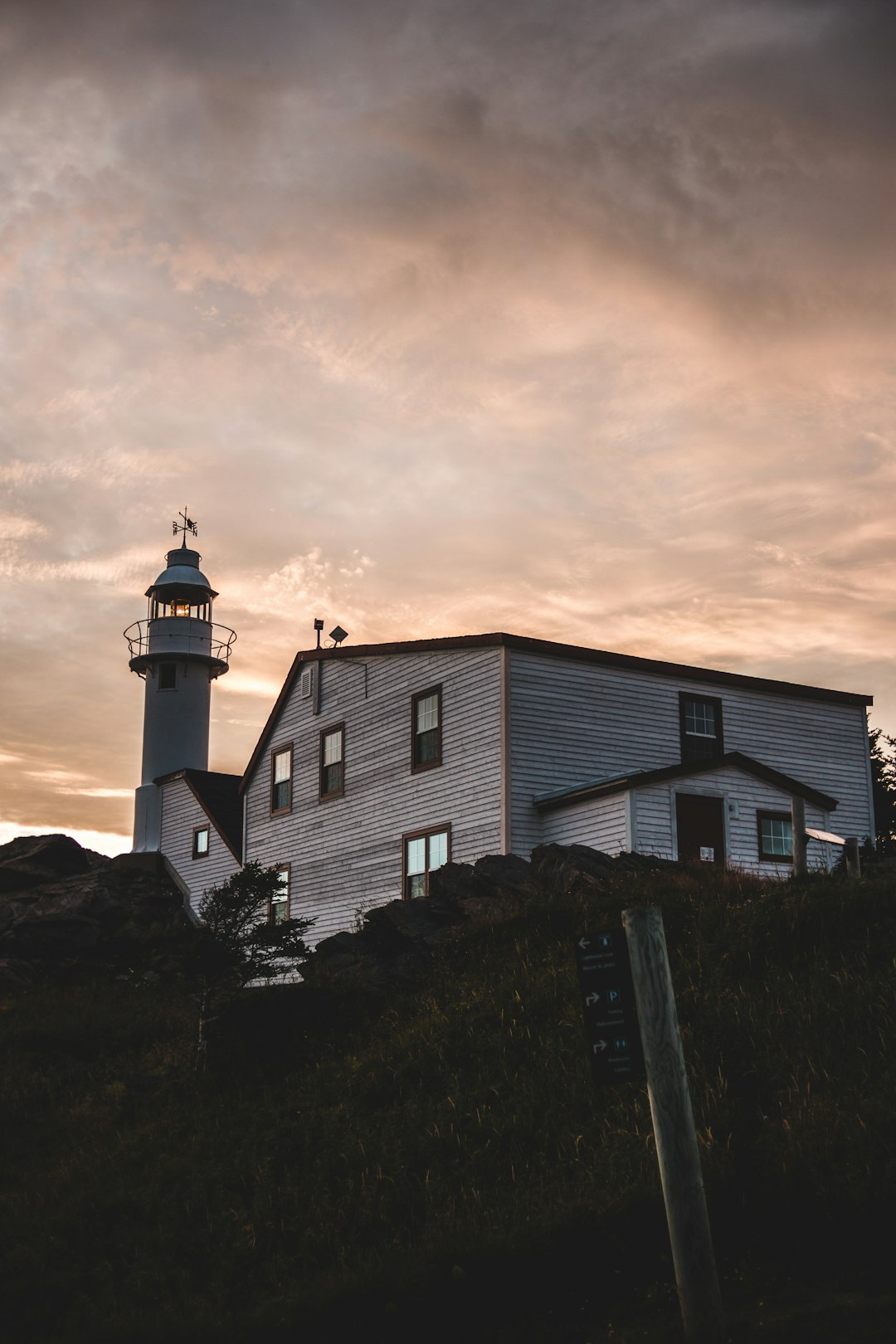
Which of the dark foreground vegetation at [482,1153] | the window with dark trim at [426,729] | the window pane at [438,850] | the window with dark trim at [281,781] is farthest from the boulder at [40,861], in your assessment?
the dark foreground vegetation at [482,1153]

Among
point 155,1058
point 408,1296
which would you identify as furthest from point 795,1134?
point 155,1058

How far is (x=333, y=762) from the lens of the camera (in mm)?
30203

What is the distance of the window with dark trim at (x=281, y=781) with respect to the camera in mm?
32094

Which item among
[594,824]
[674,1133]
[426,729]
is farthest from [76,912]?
[674,1133]

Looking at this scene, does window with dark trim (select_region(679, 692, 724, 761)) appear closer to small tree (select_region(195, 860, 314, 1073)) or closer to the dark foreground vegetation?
the dark foreground vegetation

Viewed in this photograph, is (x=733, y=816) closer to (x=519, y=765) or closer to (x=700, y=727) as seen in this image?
(x=700, y=727)

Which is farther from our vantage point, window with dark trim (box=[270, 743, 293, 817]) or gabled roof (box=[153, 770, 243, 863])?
gabled roof (box=[153, 770, 243, 863])

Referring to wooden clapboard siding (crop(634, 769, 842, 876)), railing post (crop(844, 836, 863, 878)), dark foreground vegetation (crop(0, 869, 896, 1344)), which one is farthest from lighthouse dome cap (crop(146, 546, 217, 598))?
railing post (crop(844, 836, 863, 878))

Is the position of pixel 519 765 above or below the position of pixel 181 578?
below

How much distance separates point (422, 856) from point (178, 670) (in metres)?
Answer: 22.1

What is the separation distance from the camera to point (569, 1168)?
1020cm

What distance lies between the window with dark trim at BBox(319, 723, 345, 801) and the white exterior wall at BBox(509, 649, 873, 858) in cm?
685

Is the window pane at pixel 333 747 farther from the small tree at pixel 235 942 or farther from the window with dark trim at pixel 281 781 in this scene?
the small tree at pixel 235 942

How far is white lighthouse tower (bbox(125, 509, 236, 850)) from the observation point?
44312 mm
